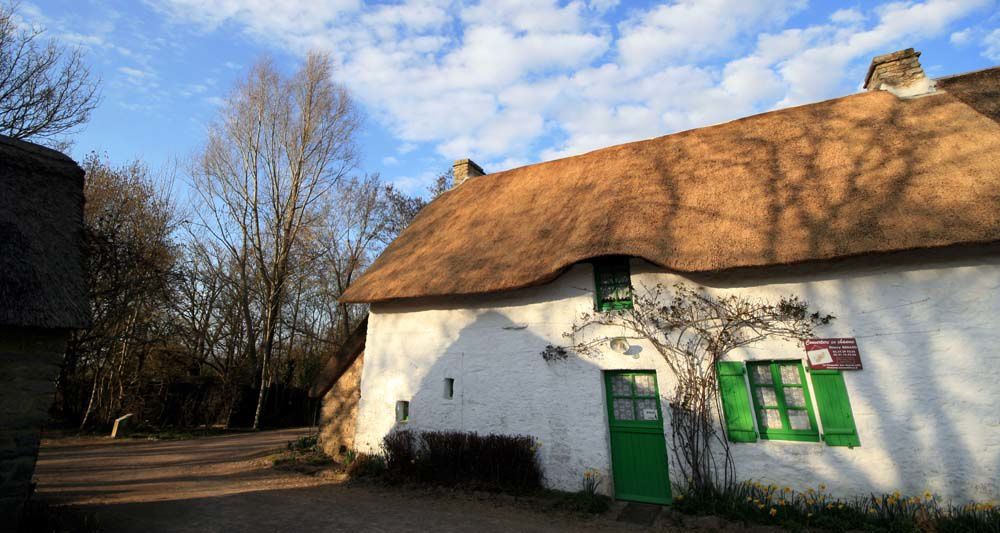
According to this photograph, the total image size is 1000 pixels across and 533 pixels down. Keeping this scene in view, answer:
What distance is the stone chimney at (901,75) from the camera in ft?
25.3

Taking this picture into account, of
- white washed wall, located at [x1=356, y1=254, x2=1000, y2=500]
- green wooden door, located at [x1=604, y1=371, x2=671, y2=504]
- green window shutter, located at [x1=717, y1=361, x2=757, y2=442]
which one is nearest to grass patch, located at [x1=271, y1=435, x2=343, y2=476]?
white washed wall, located at [x1=356, y1=254, x2=1000, y2=500]

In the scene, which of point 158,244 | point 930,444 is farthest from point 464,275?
point 158,244

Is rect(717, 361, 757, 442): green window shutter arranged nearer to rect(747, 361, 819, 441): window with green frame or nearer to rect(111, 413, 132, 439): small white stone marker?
rect(747, 361, 819, 441): window with green frame

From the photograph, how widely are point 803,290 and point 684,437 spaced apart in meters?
2.43

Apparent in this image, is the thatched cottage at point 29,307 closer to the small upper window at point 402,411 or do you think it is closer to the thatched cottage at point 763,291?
the thatched cottage at point 763,291

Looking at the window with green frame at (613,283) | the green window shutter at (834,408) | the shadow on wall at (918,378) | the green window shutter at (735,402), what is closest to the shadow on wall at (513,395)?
the window with green frame at (613,283)

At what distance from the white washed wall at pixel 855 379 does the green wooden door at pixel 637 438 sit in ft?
0.70

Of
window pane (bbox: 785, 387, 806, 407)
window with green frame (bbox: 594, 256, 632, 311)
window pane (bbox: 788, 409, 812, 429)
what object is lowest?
window pane (bbox: 788, 409, 812, 429)

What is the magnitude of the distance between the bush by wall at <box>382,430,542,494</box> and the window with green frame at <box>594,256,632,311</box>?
239 cm

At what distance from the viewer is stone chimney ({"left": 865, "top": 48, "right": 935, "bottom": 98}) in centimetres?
771

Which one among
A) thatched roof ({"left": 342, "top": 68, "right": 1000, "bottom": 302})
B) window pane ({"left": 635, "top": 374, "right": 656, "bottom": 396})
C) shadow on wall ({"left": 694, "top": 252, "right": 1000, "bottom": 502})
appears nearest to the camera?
shadow on wall ({"left": 694, "top": 252, "right": 1000, "bottom": 502})

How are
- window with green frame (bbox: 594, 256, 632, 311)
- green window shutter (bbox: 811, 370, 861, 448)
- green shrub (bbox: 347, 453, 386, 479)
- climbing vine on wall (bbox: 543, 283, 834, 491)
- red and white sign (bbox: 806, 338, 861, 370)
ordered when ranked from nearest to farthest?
green window shutter (bbox: 811, 370, 861, 448) < red and white sign (bbox: 806, 338, 861, 370) < climbing vine on wall (bbox: 543, 283, 834, 491) < window with green frame (bbox: 594, 256, 632, 311) < green shrub (bbox: 347, 453, 386, 479)

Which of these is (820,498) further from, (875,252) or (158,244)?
(158,244)

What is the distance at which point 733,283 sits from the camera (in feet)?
19.6
